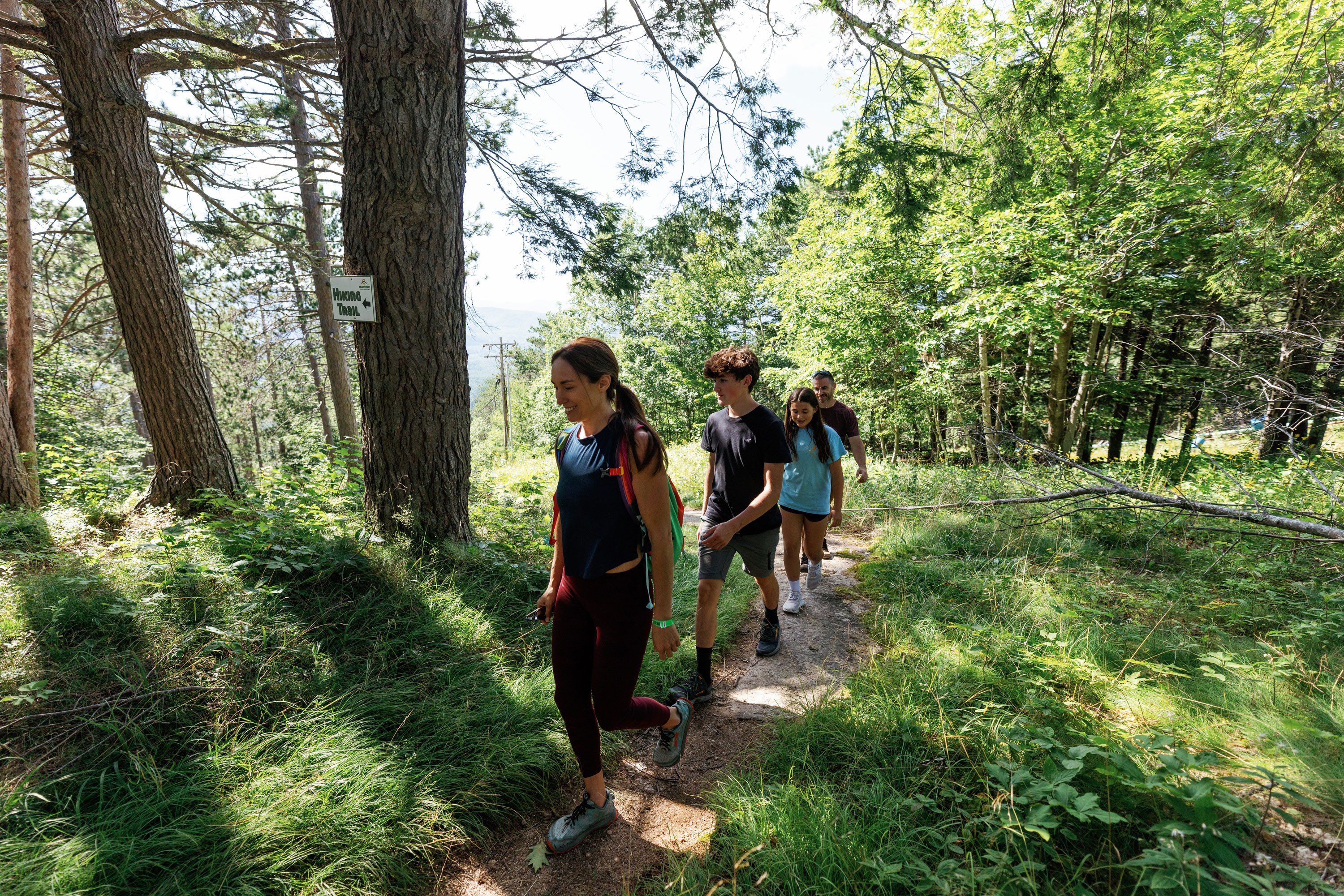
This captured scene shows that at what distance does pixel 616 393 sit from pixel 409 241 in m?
2.59

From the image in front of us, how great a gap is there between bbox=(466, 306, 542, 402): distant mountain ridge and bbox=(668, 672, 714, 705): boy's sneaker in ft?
9.04

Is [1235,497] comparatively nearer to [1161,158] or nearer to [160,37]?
[1161,158]

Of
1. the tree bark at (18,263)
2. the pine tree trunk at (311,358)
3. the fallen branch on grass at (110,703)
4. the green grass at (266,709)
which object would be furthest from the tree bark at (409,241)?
the pine tree trunk at (311,358)

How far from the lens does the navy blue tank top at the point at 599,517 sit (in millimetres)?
2068

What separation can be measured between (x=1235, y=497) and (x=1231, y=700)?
5.37m

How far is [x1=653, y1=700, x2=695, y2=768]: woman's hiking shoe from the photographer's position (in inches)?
104

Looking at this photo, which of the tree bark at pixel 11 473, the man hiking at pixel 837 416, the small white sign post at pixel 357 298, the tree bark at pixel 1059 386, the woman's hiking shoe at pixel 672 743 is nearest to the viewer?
the woman's hiking shoe at pixel 672 743

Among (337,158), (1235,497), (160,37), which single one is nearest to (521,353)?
(337,158)

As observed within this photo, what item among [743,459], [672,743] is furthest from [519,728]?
[743,459]

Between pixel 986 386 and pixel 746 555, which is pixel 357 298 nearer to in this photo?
pixel 746 555

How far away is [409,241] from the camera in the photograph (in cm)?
376

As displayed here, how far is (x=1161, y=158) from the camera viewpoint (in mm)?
9234

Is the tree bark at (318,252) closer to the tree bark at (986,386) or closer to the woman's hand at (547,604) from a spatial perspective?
the woman's hand at (547,604)

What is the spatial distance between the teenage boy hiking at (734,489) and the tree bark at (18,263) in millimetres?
7911
